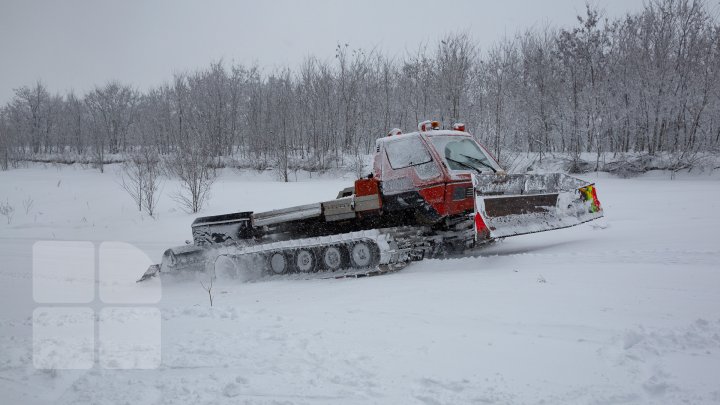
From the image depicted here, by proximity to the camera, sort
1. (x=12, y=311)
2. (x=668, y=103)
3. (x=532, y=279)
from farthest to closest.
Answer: (x=668, y=103)
(x=12, y=311)
(x=532, y=279)

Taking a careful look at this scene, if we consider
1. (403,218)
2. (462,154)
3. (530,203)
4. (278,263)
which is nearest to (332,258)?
(278,263)

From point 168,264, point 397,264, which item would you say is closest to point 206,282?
point 168,264

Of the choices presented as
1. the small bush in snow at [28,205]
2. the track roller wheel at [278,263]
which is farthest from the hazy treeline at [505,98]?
the track roller wheel at [278,263]

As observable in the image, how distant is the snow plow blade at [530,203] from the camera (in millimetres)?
6270

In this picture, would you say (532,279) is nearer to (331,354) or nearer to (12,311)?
(331,354)

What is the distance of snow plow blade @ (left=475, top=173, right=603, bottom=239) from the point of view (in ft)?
20.6

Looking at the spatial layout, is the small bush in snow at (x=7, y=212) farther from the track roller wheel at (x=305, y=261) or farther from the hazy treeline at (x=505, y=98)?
the track roller wheel at (x=305, y=261)

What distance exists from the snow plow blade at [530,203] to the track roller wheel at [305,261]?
2.62 m

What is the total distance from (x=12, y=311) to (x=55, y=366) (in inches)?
106

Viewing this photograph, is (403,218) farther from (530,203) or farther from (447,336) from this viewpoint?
(447,336)

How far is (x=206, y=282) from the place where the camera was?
773 centimetres

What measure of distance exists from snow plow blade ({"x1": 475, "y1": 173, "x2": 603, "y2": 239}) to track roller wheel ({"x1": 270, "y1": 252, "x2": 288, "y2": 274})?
125 inches

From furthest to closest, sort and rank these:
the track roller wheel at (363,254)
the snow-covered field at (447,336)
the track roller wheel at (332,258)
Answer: the track roller wheel at (332,258), the track roller wheel at (363,254), the snow-covered field at (447,336)

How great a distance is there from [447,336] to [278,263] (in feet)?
14.5
